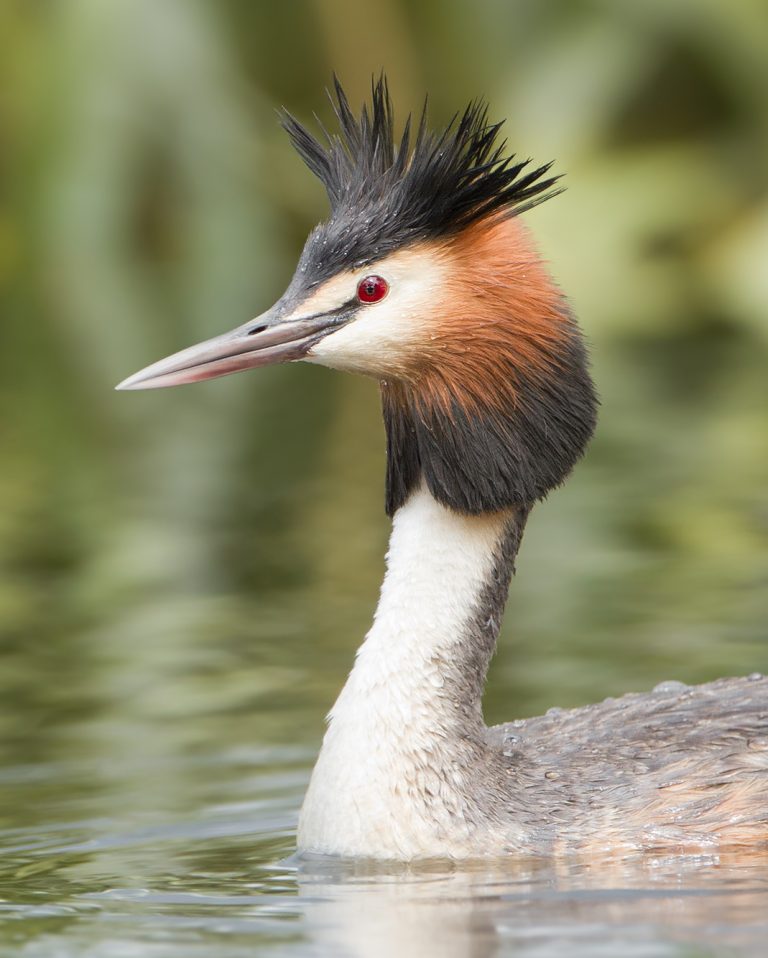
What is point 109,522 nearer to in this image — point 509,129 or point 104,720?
point 104,720

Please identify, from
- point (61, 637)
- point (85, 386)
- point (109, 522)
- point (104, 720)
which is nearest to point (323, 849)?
point (104, 720)

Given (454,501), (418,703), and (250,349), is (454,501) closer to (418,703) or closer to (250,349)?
(418,703)

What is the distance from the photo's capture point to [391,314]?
804cm

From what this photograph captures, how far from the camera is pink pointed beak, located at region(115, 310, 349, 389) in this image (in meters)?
8.01

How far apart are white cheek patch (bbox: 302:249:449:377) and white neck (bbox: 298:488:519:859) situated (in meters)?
0.56

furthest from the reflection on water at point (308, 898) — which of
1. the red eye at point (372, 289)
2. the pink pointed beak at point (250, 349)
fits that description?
the red eye at point (372, 289)

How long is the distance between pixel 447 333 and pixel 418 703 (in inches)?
54.3

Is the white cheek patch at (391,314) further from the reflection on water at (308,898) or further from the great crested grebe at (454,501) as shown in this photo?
the reflection on water at (308,898)

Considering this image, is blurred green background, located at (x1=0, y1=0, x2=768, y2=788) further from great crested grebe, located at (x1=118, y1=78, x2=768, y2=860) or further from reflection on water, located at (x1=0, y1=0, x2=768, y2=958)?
great crested grebe, located at (x1=118, y1=78, x2=768, y2=860)

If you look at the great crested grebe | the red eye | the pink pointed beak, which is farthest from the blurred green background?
the red eye

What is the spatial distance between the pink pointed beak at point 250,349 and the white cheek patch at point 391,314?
0.15ft

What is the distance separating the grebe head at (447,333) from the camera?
315 inches

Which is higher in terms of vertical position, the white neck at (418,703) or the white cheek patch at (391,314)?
the white cheek patch at (391,314)

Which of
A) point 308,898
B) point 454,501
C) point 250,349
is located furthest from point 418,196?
point 308,898
